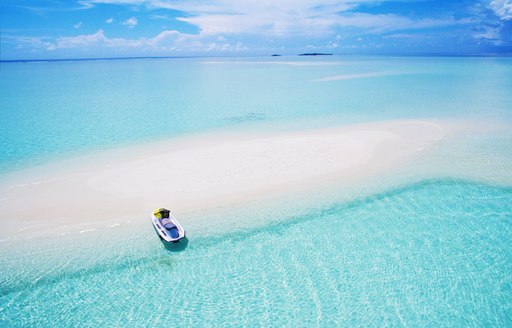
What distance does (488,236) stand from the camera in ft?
42.7

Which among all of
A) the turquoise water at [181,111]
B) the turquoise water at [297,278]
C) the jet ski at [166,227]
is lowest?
the turquoise water at [297,278]

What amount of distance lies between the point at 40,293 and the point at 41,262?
1795mm

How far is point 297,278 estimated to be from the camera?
11109mm

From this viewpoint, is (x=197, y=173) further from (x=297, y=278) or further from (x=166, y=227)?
(x=297, y=278)

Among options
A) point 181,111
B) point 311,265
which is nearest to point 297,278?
point 311,265

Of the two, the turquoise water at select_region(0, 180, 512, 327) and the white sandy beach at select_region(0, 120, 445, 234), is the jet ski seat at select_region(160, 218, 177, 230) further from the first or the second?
the white sandy beach at select_region(0, 120, 445, 234)

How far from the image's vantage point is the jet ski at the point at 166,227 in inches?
488

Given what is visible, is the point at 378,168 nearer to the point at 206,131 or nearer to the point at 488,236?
the point at 488,236

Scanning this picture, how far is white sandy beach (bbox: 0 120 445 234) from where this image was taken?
15.8 meters

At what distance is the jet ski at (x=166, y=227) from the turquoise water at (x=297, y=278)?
0.57m

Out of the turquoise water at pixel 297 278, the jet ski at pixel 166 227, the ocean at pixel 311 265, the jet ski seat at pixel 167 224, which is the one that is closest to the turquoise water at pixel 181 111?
the ocean at pixel 311 265

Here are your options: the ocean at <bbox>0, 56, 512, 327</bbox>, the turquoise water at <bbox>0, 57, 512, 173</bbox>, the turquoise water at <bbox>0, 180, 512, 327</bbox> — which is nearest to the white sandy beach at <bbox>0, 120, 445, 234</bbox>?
the ocean at <bbox>0, 56, 512, 327</bbox>

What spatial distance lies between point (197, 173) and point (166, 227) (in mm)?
6750

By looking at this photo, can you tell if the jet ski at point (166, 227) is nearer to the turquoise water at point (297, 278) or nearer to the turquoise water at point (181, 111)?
the turquoise water at point (297, 278)
